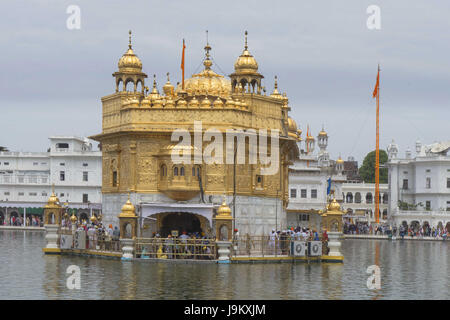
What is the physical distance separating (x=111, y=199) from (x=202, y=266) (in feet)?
28.8

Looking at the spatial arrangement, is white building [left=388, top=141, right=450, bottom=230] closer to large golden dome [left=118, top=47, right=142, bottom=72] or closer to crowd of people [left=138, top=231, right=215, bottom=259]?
large golden dome [left=118, top=47, right=142, bottom=72]

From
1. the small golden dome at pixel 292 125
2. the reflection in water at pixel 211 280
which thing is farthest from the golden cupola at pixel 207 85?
the small golden dome at pixel 292 125

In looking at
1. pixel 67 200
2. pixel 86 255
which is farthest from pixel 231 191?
pixel 67 200

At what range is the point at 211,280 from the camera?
27.2 metres

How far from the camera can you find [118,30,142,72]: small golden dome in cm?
4000

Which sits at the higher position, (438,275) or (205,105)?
(205,105)

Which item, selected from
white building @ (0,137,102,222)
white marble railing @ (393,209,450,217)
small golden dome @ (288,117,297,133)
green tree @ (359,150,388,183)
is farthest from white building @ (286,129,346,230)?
green tree @ (359,150,388,183)

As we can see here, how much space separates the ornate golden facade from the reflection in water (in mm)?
4517

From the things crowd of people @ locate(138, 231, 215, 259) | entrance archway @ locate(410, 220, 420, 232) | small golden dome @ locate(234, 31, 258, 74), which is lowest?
entrance archway @ locate(410, 220, 420, 232)

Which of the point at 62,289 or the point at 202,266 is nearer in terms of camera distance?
the point at 62,289
